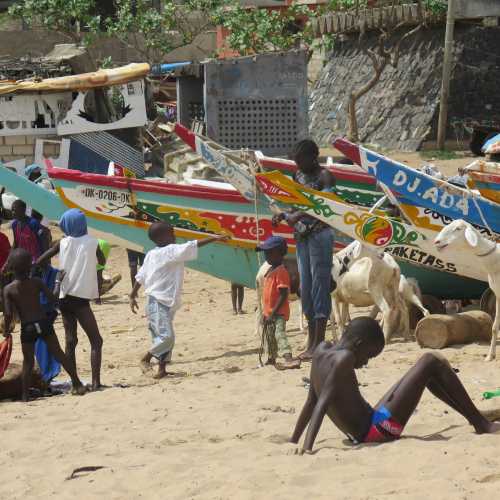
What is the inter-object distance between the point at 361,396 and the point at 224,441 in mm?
1068

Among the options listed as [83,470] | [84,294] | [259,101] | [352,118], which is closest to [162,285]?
[84,294]

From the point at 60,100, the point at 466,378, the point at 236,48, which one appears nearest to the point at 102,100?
the point at 60,100

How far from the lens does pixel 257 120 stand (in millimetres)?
22609

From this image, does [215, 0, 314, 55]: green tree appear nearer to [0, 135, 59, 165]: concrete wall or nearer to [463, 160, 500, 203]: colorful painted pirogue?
[0, 135, 59, 165]: concrete wall

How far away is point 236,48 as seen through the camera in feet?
99.6

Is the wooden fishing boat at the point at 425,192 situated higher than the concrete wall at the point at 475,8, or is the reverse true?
the concrete wall at the point at 475,8

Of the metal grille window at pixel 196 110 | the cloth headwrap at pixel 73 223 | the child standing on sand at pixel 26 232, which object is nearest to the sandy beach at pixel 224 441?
the cloth headwrap at pixel 73 223

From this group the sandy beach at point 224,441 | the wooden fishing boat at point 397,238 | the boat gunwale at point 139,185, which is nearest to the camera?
the sandy beach at point 224,441

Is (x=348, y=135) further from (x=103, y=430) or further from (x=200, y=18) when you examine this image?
(x=103, y=430)

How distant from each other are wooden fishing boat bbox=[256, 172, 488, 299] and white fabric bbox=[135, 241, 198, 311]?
100cm

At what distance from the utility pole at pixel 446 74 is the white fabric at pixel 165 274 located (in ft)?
52.4

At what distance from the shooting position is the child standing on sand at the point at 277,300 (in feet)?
30.0

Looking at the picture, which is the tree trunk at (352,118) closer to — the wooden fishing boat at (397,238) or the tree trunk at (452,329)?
the wooden fishing boat at (397,238)

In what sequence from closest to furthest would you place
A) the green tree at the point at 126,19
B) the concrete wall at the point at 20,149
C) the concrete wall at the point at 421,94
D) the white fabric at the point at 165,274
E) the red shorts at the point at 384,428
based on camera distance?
the red shorts at the point at 384,428 → the white fabric at the point at 165,274 → the concrete wall at the point at 20,149 → the concrete wall at the point at 421,94 → the green tree at the point at 126,19
